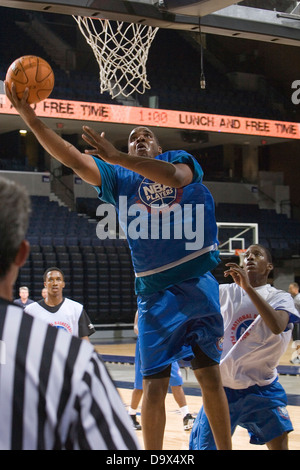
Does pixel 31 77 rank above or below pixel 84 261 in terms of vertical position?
below

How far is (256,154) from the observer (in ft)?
79.7

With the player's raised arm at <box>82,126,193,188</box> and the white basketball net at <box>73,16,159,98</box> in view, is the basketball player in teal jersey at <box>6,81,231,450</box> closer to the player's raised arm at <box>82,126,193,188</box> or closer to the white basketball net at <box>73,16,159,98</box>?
the player's raised arm at <box>82,126,193,188</box>

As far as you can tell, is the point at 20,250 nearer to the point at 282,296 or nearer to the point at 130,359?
the point at 282,296

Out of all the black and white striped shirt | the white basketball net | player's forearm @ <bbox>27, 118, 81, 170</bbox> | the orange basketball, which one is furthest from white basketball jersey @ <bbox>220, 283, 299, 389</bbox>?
the white basketball net

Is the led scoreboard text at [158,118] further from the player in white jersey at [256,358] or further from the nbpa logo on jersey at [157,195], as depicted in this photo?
the nbpa logo on jersey at [157,195]

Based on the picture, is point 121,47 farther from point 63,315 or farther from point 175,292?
point 175,292

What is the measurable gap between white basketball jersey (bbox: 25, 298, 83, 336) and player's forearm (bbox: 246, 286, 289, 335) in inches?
115

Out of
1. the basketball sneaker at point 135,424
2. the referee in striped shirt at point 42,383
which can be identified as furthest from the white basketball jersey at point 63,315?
the referee in striped shirt at point 42,383

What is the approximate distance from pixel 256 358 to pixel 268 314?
0.44m

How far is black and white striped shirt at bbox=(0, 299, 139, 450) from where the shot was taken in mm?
1272

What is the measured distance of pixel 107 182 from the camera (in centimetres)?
367

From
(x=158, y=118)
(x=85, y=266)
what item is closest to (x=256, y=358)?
(x=85, y=266)

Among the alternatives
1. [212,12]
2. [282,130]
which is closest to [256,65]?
[282,130]

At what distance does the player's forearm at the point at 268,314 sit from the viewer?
3.80 m
